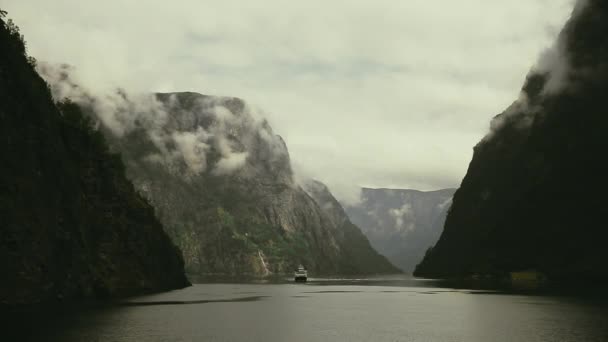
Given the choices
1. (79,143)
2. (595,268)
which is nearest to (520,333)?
(79,143)

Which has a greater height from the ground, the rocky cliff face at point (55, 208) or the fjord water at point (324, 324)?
the rocky cliff face at point (55, 208)

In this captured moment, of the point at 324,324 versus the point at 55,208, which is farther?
the point at 55,208

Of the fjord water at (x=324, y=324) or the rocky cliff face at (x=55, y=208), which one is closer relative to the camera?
the fjord water at (x=324, y=324)

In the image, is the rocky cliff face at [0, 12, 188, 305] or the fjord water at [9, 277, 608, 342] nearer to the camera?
the fjord water at [9, 277, 608, 342]

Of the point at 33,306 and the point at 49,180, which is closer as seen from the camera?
the point at 33,306

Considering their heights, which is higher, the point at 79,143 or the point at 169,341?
the point at 79,143

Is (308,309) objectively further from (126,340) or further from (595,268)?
(595,268)

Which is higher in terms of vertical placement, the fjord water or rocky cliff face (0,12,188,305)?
rocky cliff face (0,12,188,305)

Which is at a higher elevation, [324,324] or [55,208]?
[55,208]
